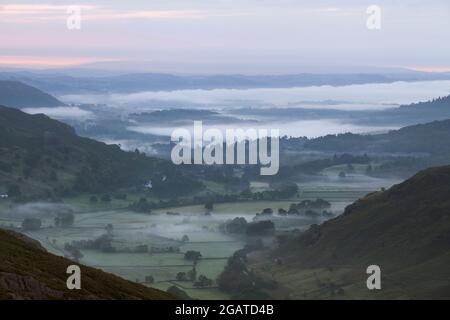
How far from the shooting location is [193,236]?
171875mm

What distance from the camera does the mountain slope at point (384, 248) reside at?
117m

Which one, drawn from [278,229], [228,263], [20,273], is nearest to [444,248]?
[228,263]

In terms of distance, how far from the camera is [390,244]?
138875mm

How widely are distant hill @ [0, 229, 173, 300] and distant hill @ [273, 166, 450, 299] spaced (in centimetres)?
5469

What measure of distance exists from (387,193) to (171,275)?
46032 millimetres

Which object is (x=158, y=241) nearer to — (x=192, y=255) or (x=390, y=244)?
(x=192, y=255)

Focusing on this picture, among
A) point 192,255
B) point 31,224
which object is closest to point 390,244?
point 192,255

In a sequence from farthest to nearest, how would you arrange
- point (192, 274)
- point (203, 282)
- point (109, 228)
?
point (109, 228) < point (192, 274) < point (203, 282)

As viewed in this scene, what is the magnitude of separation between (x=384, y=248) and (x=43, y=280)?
→ 9306 cm

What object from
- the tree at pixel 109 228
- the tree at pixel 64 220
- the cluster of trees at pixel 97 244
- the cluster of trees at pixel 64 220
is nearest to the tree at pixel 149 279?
the cluster of trees at pixel 97 244

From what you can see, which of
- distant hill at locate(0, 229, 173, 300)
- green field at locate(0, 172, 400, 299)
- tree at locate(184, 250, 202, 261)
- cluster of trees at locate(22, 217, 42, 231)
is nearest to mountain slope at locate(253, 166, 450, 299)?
green field at locate(0, 172, 400, 299)

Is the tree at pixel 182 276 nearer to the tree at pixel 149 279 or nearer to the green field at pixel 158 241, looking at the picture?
the green field at pixel 158 241

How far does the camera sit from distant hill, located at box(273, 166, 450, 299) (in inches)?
4604
